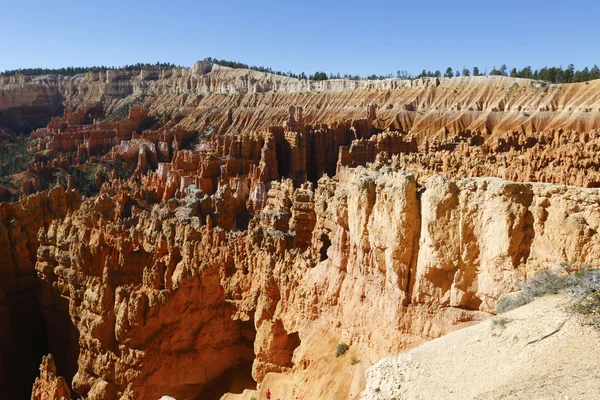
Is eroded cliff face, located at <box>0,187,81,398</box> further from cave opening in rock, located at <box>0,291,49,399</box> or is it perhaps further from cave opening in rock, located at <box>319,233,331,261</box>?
cave opening in rock, located at <box>319,233,331,261</box>

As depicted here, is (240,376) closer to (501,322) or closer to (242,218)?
(501,322)

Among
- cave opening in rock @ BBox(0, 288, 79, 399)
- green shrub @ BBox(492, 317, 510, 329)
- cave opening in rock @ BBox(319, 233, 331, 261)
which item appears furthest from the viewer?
cave opening in rock @ BBox(0, 288, 79, 399)

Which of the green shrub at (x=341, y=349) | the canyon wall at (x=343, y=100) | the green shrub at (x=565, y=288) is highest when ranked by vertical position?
the canyon wall at (x=343, y=100)

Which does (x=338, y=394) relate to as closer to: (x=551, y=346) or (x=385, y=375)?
(x=385, y=375)

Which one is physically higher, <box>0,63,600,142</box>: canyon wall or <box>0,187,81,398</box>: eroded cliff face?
<box>0,63,600,142</box>: canyon wall

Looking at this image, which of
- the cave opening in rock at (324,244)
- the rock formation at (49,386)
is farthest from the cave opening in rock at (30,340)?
the cave opening in rock at (324,244)

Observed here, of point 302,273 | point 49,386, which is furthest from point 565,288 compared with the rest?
point 49,386

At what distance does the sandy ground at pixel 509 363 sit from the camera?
6508 mm

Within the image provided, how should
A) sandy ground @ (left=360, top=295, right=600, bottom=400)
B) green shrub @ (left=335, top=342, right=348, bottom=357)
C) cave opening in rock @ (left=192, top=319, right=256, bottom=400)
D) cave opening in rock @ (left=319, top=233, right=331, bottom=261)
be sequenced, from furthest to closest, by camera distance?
1. cave opening in rock @ (left=319, top=233, right=331, bottom=261)
2. cave opening in rock @ (left=192, top=319, right=256, bottom=400)
3. green shrub @ (left=335, top=342, right=348, bottom=357)
4. sandy ground @ (left=360, top=295, right=600, bottom=400)

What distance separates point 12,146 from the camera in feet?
288

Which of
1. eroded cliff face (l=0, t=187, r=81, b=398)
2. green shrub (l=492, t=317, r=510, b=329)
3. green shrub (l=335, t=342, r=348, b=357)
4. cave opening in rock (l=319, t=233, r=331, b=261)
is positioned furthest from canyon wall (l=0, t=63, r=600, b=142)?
Result: green shrub (l=492, t=317, r=510, b=329)

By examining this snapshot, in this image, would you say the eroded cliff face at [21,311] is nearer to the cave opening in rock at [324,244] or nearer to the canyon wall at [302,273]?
the canyon wall at [302,273]

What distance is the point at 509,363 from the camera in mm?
7332

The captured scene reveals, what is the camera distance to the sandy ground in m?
6.51
